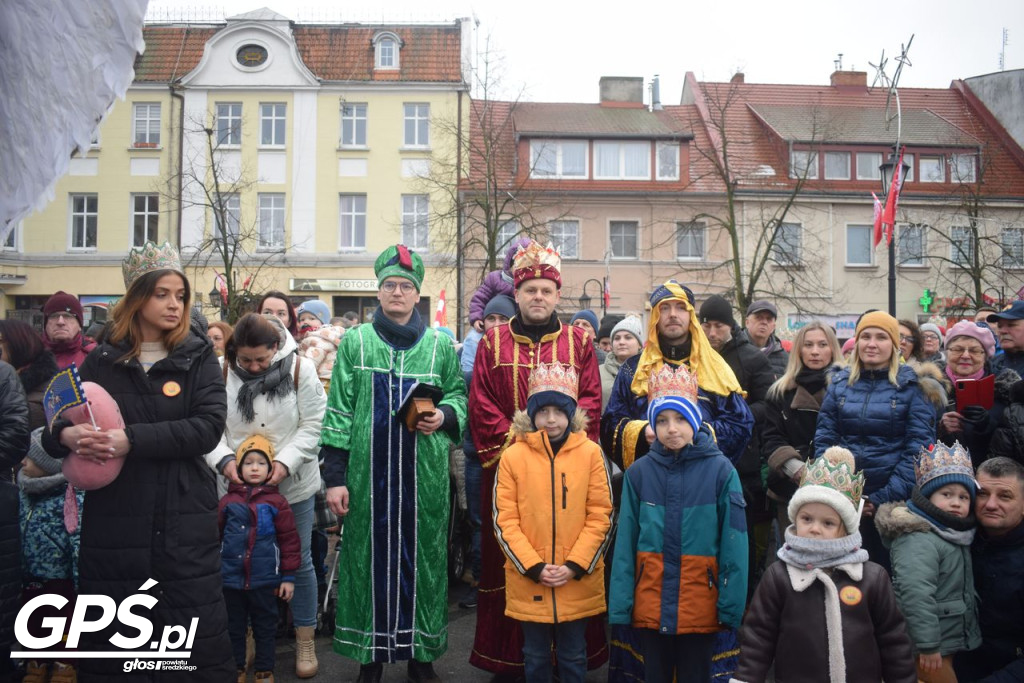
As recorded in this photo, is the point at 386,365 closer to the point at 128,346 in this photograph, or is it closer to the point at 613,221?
the point at 128,346

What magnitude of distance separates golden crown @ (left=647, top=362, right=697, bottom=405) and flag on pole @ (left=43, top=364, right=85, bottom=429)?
2.61 metres

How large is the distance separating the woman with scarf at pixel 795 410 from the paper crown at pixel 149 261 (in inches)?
144

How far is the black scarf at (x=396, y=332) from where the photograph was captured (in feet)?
15.8

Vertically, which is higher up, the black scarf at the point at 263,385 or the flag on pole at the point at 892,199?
the flag on pole at the point at 892,199

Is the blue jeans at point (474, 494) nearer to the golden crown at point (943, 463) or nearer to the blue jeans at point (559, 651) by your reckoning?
the blue jeans at point (559, 651)

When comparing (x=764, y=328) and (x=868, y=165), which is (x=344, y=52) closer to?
(x=868, y=165)

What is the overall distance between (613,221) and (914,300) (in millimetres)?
10970

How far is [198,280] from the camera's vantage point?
2733 centimetres

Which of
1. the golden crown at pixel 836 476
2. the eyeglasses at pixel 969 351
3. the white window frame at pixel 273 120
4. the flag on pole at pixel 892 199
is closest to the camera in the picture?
the golden crown at pixel 836 476

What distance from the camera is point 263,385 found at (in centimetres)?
483

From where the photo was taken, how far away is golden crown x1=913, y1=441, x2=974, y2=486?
4137mm

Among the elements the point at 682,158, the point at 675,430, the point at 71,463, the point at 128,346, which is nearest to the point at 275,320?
the point at 128,346

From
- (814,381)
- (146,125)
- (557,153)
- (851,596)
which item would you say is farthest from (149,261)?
(146,125)

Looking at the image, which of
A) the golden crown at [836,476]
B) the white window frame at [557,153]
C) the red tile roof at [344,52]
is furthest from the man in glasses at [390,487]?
the red tile roof at [344,52]
